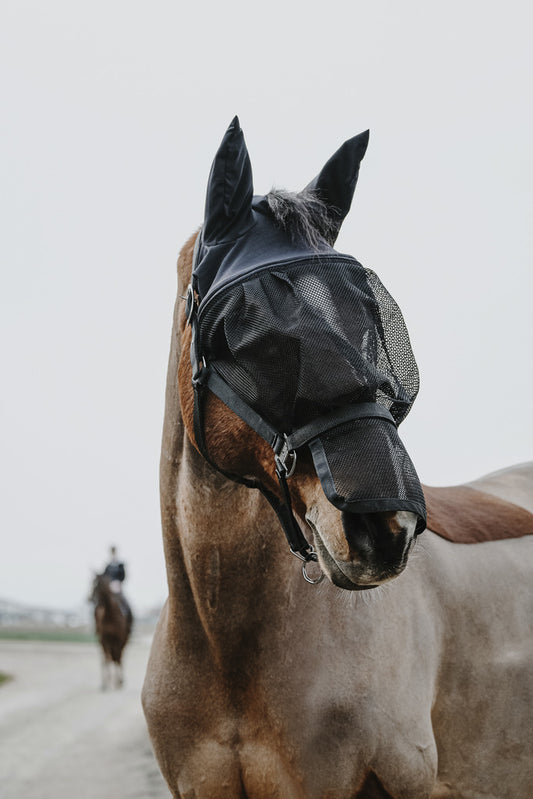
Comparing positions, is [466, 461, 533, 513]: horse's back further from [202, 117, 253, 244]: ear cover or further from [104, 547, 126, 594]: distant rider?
[104, 547, 126, 594]: distant rider

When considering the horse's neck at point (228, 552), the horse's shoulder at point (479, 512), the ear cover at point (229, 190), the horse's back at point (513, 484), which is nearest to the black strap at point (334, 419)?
the horse's neck at point (228, 552)

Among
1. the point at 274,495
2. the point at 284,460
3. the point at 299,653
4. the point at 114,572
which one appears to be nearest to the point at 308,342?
the point at 284,460

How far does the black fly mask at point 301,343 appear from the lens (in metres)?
2.38

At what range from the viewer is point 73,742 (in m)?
10.2

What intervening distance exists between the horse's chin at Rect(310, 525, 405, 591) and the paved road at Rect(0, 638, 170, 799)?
5.85 m

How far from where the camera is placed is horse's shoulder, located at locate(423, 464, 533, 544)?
388 centimetres

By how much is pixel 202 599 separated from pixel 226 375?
3.01ft

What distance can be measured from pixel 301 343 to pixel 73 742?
30.3 ft

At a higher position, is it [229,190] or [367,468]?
[229,190]

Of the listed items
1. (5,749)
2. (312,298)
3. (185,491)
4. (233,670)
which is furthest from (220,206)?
(5,749)

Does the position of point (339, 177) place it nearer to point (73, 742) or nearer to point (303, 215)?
point (303, 215)

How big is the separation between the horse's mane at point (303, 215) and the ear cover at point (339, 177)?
55 millimetres

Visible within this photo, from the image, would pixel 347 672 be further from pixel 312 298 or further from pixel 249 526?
pixel 312 298

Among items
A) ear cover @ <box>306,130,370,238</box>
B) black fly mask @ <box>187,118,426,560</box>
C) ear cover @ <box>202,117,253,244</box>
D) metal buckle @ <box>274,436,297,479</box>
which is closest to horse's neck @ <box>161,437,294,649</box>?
black fly mask @ <box>187,118,426,560</box>
